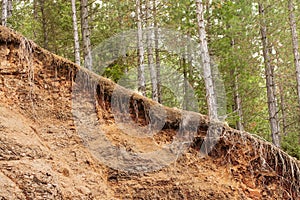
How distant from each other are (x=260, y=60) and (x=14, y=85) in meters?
14.2

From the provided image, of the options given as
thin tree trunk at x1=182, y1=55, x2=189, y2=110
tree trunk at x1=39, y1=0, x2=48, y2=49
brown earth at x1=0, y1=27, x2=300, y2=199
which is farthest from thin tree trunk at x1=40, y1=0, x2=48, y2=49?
brown earth at x1=0, y1=27, x2=300, y2=199

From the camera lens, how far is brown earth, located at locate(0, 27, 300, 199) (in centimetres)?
508

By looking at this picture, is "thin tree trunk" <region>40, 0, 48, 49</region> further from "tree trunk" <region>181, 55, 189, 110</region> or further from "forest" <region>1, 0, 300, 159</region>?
"tree trunk" <region>181, 55, 189, 110</region>

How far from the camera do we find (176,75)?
21.5 metres

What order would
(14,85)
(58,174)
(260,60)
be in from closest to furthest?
1. (58,174)
2. (14,85)
3. (260,60)

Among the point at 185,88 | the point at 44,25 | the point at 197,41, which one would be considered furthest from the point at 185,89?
the point at 44,25

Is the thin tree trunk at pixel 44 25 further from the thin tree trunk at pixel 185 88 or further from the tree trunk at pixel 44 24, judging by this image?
the thin tree trunk at pixel 185 88

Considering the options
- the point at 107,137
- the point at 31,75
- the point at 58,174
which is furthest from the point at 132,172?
the point at 31,75

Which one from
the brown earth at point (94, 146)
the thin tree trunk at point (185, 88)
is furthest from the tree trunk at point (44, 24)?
the brown earth at point (94, 146)

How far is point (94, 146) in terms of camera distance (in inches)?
231

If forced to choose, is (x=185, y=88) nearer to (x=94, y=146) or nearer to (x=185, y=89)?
(x=185, y=89)

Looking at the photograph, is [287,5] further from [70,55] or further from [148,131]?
[148,131]

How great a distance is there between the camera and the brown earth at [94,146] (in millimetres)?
5082

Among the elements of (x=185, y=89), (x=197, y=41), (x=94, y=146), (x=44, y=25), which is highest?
(x=44, y=25)
